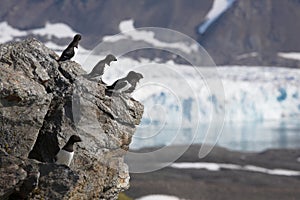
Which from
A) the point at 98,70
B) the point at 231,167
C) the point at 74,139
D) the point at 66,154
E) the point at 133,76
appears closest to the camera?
the point at 66,154

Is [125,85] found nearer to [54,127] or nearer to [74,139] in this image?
[54,127]

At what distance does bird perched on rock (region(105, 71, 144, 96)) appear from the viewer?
568 inches

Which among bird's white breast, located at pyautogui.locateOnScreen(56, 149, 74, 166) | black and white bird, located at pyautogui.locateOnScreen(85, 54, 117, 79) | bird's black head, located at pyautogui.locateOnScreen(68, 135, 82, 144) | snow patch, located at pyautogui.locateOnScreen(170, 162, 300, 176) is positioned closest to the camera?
bird's white breast, located at pyautogui.locateOnScreen(56, 149, 74, 166)

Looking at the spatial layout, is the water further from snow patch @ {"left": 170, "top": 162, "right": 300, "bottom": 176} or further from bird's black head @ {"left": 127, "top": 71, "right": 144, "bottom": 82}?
bird's black head @ {"left": 127, "top": 71, "right": 144, "bottom": 82}

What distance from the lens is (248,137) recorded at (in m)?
162

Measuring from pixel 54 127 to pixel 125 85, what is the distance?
113 inches

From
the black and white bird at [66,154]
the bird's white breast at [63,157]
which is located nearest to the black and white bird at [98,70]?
the black and white bird at [66,154]

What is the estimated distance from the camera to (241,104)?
17188cm

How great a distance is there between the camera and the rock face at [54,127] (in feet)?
37.2

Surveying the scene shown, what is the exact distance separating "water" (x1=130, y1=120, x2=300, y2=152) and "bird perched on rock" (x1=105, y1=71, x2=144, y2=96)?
88.5m

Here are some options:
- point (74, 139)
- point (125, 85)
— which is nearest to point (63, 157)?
point (74, 139)

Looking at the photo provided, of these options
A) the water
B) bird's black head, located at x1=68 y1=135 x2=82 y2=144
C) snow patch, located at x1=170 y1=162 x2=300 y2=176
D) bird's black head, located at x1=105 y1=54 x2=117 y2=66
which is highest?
the water

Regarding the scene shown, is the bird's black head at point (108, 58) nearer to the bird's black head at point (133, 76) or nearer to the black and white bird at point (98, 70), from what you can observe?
the black and white bird at point (98, 70)

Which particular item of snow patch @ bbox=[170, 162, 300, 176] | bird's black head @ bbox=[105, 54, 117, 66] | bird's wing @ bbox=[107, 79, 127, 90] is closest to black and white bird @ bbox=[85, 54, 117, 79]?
bird's black head @ bbox=[105, 54, 117, 66]
